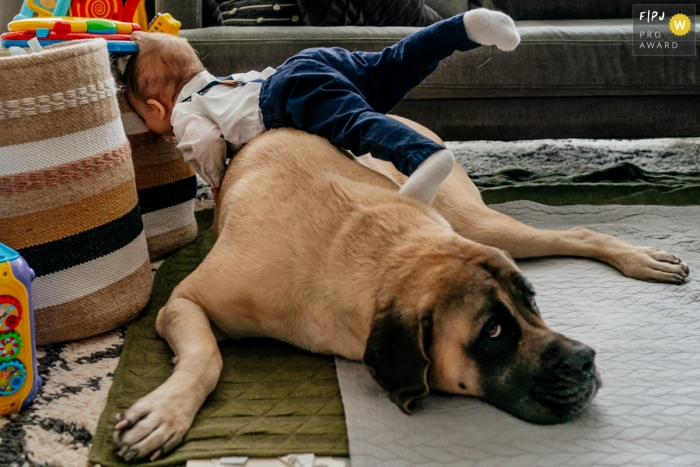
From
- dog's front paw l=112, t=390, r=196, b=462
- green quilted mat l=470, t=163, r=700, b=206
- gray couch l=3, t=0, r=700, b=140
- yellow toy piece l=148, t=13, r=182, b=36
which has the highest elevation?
yellow toy piece l=148, t=13, r=182, b=36

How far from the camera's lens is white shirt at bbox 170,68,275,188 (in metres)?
2.11

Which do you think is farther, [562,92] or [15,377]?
[562,92]

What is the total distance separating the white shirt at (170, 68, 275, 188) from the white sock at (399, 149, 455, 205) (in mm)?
680

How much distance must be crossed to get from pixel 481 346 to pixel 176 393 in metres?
0.65

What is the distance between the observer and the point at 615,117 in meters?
3.29

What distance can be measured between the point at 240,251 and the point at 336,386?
41 centimetres

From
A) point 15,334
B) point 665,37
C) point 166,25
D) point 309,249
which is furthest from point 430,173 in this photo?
point 665,37

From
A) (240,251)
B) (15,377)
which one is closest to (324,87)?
(240,251)

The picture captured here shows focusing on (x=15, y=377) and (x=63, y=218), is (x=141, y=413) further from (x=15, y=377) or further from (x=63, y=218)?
(x=63, y=218)

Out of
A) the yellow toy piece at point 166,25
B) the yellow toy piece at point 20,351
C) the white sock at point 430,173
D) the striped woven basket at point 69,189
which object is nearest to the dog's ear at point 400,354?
the white sock at point 430,173

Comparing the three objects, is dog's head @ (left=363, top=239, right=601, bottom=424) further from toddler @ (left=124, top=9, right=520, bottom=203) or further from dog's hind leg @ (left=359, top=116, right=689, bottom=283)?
dog's hind leg @ (left=359, top=116, right=689, bottom=283)

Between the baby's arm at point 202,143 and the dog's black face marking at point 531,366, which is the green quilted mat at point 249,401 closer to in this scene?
the dog's black face marking at point 531,366

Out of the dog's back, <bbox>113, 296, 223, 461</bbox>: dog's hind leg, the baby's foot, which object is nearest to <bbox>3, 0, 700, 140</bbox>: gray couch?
the baby's foot

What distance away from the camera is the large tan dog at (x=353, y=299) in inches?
53.1
